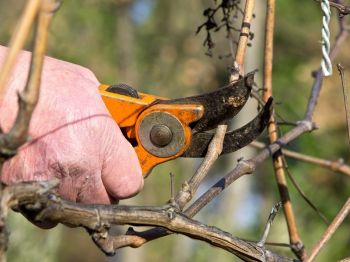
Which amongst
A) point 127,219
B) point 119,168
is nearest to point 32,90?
point 127,219

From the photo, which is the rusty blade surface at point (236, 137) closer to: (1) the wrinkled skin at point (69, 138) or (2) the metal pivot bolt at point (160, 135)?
(2) the metal pivot bolt at point (160, 135)

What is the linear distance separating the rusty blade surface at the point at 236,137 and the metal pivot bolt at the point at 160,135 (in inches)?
3.0

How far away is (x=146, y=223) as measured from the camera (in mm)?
1452

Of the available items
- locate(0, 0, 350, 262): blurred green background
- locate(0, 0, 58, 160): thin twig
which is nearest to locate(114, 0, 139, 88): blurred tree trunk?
locate(0, 0, 350, 262): blurred green background

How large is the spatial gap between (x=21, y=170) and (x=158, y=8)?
8.72m

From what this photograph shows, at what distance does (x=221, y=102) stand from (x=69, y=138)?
1.27ft

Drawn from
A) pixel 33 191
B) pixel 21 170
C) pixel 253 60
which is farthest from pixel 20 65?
pixel 253 60

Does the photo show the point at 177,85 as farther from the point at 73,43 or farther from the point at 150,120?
the point at 150,120

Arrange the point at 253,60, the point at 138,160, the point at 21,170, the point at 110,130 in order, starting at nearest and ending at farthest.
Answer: the point at 21,170, the point at 110,130, the point at 138,160, the point at 253,60

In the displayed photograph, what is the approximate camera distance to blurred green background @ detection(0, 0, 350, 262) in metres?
7.73

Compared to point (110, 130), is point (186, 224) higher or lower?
lower

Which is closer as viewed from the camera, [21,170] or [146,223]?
[146,223]

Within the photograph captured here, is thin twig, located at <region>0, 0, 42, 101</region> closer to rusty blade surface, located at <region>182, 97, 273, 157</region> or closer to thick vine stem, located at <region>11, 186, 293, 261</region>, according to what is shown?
thick vine stem, located at <region>11, 186, 293, 261</region>

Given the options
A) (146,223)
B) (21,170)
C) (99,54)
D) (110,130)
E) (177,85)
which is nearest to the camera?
(146,223)
